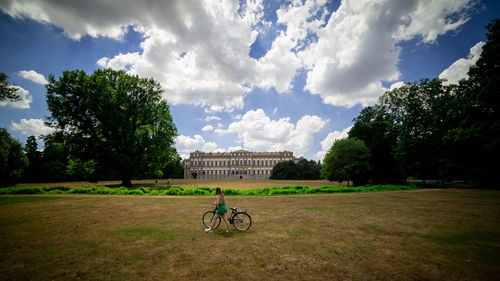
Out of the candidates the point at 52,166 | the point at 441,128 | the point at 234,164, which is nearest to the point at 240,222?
the point at 441,128

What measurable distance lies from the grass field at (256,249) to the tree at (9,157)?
32.7 m

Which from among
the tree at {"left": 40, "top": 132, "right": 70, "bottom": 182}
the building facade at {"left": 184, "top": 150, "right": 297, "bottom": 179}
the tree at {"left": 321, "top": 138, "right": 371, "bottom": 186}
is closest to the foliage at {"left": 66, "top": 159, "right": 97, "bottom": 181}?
the tree at {"left": 40, "top": 132, "right": 70, "bottom": 182}

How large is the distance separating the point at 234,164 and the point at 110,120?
85.2m

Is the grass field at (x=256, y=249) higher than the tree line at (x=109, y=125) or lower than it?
lower

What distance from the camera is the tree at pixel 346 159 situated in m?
27.3

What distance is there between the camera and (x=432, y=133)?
28688mm

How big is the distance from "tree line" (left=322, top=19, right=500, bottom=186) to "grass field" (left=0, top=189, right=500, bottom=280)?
18.6 m

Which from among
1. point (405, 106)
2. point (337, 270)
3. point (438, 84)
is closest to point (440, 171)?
point (405, 106)

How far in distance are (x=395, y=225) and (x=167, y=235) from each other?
8839mm

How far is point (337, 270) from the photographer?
4223 millimetres

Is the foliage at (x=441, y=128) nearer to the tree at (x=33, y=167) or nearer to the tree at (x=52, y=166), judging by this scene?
the tree at (x=52, y=166)

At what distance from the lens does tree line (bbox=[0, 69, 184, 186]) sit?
887 inches

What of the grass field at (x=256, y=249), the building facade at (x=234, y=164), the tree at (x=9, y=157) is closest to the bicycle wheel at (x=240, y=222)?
the grass field at (x=256, y=249)

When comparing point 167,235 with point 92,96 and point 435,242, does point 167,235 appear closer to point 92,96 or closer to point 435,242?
point 435,242
